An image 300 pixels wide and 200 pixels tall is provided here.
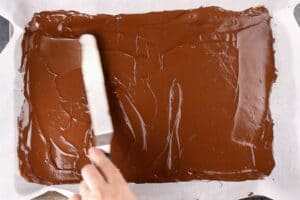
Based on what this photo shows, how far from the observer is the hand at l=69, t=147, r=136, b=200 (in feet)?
3.03

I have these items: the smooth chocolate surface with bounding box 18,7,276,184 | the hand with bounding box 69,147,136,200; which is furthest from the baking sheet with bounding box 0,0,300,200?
the hand with bounding box 69,147,136,200

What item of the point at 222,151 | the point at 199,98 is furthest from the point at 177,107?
the point at 222,151

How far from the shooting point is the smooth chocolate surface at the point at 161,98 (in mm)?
1143

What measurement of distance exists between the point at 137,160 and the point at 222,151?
0.23 m

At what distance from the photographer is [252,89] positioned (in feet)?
3.79

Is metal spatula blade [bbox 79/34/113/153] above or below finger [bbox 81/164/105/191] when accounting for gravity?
above

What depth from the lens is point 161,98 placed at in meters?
1.15

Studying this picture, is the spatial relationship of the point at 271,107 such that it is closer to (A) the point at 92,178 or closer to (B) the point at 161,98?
(B) the point at 161,98

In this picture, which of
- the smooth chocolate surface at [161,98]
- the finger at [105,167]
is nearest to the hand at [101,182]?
the finger at [105,167]

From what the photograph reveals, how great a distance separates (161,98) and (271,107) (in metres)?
0.29

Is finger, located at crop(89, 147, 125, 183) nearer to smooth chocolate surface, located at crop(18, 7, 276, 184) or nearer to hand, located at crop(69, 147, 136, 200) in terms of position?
hand, located at crop(69, 147, 136, 200)

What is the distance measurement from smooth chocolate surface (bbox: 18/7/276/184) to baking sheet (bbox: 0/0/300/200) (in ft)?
0.06

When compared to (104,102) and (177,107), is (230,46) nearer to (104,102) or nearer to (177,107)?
(177,107)

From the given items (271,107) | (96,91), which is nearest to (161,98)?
(96,91)
